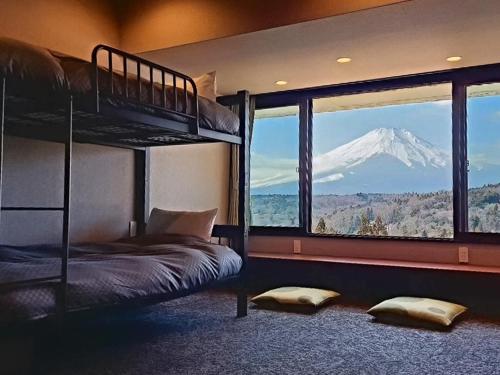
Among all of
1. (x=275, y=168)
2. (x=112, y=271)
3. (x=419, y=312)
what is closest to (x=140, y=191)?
(x=275, y=168)

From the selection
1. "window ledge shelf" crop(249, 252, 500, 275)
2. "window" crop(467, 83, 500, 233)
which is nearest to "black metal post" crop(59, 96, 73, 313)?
"window ledge shelf" crop(249, 252, 500, 275)

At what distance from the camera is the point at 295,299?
3682 millimetres

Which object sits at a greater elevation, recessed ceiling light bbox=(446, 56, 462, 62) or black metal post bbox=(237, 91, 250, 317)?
recessed ceiling light bbox=(446, 56, 462, 62)

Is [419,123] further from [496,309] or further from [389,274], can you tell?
[496,309]

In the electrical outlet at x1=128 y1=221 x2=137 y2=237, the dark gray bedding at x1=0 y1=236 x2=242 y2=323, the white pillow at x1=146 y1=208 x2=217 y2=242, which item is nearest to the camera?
the dark gray bedding at x1=0 y1=236 x2=242 y2=323

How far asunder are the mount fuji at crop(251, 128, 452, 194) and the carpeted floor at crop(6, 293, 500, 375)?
1.42 metres

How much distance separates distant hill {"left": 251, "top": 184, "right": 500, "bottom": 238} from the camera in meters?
4.02

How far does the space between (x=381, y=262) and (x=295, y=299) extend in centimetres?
89

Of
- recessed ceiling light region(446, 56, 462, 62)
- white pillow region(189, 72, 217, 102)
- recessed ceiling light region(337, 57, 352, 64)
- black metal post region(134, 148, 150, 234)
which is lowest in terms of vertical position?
black metal post region(134, 148, 150, 234)

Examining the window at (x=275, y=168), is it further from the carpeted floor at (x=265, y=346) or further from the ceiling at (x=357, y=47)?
the carpeted floor at (x=265, y=346)

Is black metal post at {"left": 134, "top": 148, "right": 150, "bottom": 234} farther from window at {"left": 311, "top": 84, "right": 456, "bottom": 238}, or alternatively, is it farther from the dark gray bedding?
window at {"left": 311, "top": 84, "right": 456, "bottom": 238}

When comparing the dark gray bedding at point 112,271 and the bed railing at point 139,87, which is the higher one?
the bed railing at point 139,87

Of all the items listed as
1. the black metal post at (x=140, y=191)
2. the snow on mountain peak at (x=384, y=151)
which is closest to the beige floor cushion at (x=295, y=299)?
the black metal post at (x=140, y=191)

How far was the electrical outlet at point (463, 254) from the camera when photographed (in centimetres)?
397
